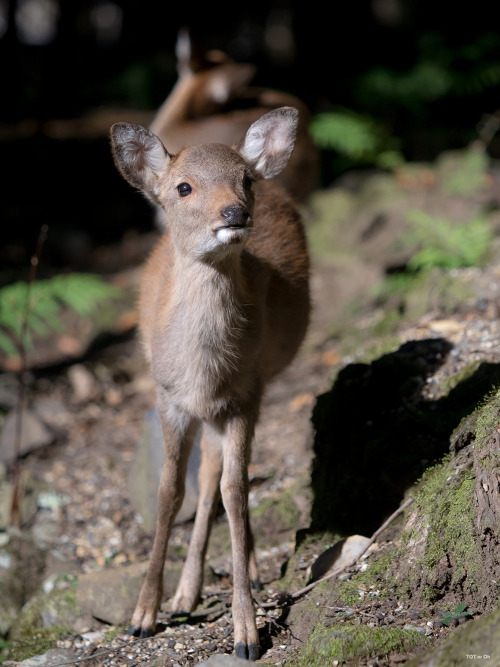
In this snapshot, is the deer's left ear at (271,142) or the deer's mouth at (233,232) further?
the deer's left ear at (271,142)

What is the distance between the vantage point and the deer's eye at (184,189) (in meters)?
4.09

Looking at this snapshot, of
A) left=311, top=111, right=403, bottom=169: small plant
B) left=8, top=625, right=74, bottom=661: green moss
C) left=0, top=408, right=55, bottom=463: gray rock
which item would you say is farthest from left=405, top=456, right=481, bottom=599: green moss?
left=311, top=111, right=403, bottom=169: small plant

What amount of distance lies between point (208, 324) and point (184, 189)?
68 cm

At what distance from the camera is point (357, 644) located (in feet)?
10.9

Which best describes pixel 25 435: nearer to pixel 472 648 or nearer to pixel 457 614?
pixel 457 614

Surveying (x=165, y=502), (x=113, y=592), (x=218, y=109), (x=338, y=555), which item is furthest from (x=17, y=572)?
(x=218, y=109)

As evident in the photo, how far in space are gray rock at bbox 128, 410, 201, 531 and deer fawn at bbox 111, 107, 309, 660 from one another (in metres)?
0.98

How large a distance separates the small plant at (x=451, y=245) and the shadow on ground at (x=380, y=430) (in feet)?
6.85

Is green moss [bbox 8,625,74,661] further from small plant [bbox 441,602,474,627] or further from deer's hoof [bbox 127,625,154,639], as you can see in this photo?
small plant [bbox 441,602,474,627]

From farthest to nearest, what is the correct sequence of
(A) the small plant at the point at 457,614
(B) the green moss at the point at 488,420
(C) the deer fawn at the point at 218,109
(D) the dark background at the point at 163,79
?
(D) the dark background at the point at 163,79, (C) the deer fawn at the point at 218,109, (B) the green moss at the point at 488,420, (A) the small plant at the point at 457,614

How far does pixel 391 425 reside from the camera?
4.88 metres

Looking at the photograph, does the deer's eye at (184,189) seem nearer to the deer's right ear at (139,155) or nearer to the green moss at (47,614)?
the deer's right ear at (139,155)

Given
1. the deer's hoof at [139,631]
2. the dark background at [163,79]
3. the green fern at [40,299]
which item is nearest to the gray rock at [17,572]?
the deer's hoof at [139,631]

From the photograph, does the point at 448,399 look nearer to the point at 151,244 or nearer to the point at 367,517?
the point at 367,517
